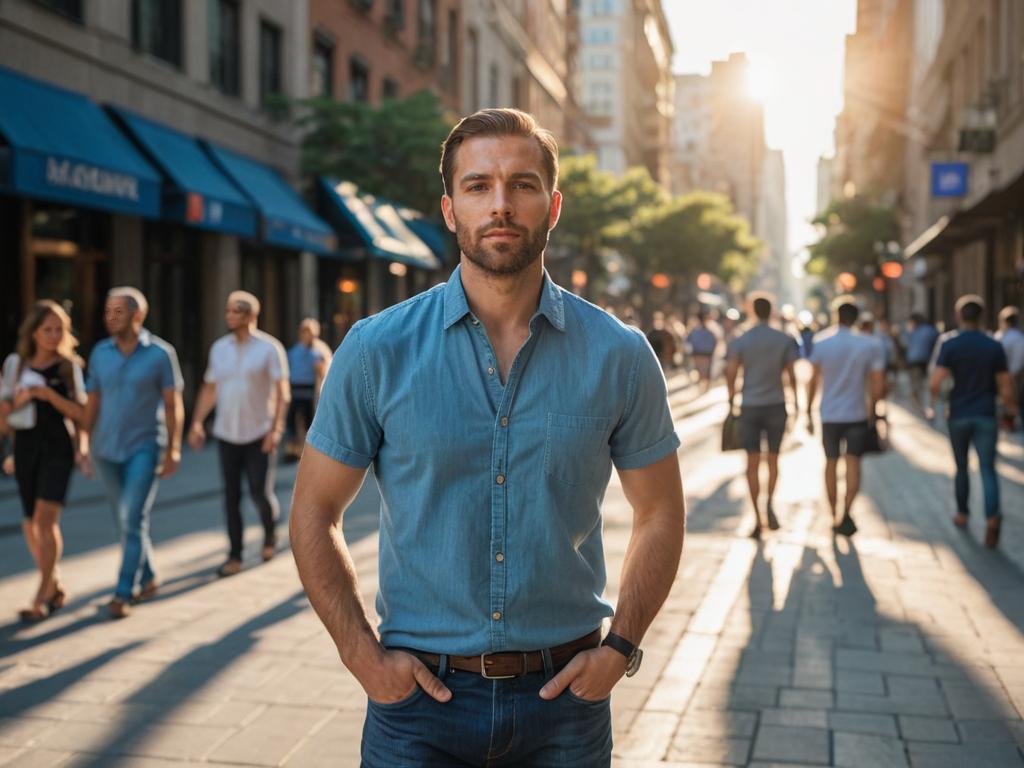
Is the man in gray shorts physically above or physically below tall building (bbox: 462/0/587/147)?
below

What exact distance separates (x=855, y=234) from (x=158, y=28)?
46.6m

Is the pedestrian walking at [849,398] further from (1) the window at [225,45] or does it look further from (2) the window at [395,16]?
(2) the window at [395,16]

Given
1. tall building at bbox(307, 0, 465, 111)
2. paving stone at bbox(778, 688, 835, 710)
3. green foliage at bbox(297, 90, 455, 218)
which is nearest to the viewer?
paving stone at bbox(778, 688, 835, 710)

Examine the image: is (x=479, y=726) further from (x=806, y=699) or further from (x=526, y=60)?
(x=526, y=60)

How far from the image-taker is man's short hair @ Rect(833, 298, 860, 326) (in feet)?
36.3

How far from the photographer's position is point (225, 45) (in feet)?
76.8

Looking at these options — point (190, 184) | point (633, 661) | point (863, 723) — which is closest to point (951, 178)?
point (190, 184)

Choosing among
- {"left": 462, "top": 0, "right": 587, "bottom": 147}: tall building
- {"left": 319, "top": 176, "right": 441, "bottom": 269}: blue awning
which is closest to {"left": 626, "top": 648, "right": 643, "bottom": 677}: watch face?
{"left": 319, "top": 176, "right": 441, "bottom": 269}: blue awning

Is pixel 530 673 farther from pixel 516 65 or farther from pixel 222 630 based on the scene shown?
pixel 516 65

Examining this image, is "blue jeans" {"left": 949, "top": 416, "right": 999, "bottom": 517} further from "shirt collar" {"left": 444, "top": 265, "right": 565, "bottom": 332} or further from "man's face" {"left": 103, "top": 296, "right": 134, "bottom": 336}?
"shirt collar" {"left": 444, "top": 265, "right": 565, "bottom": 332}

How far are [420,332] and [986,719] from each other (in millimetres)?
3856

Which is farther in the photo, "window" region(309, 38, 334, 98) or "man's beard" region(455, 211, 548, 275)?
"window" region(309, 38, 334, 98)

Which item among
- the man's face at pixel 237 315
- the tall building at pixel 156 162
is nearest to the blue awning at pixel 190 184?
the tall building at pixel 156 162

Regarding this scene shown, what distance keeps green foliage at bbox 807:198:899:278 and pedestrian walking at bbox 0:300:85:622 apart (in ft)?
185
